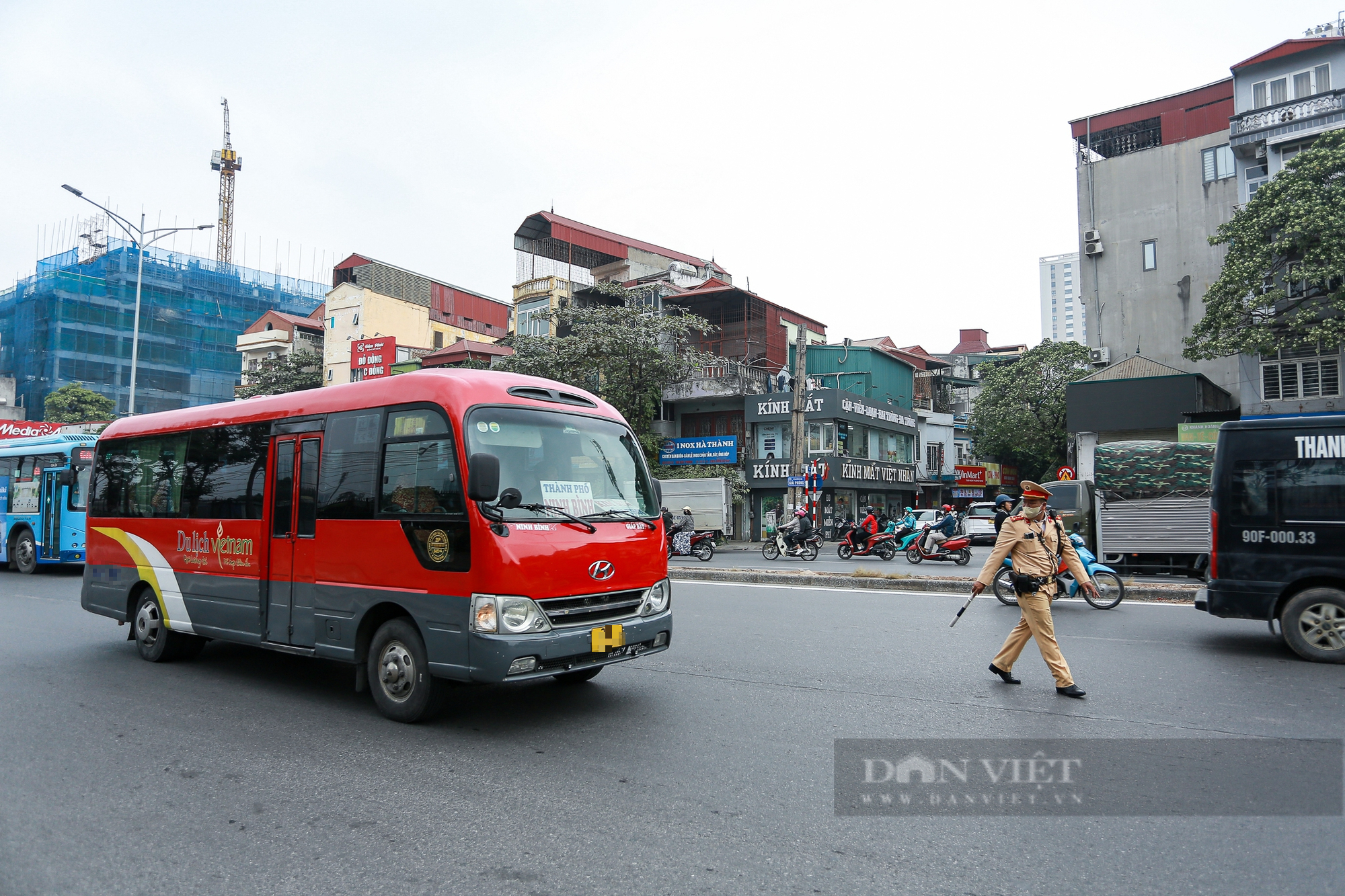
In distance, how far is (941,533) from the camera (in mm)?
19703

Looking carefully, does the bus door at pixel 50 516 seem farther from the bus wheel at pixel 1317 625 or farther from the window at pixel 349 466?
the bus wheel at pixel 1317 625

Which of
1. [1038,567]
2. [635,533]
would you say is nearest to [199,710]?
[635,533]

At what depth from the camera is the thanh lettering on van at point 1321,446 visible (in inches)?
305

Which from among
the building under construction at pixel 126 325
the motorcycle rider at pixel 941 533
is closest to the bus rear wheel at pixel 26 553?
the motorcycle rider at pixel 941 533

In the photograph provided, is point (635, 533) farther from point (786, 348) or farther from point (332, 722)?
point (786, 348)

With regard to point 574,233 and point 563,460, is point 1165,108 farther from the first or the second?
point 563,460

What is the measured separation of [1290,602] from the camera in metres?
7.70

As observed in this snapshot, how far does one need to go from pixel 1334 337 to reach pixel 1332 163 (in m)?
5.14

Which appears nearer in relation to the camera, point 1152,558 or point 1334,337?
point 1152,558

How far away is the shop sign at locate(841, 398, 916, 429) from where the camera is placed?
35.4 meters

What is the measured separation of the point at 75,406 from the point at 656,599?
52.0 m

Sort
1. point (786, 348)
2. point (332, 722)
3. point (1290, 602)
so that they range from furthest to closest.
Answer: point (786, 348), point (1290, 602), point (332, 722)

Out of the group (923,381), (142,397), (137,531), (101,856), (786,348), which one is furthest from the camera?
(142,397)

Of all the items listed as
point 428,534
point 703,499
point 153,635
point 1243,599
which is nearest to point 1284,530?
point 1243,599
